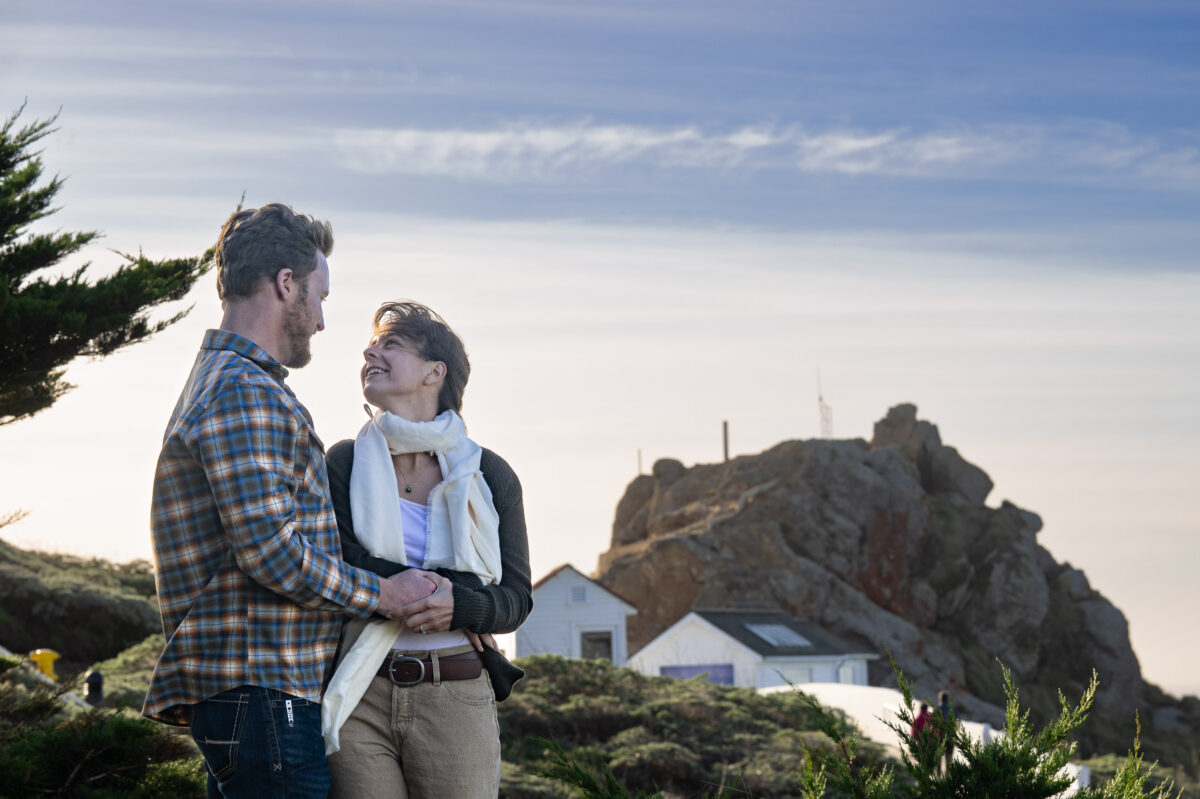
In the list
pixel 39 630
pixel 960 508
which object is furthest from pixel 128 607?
pixel 960 508

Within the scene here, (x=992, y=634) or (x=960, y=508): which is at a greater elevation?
(x=960, y=508)

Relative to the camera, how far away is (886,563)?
198ft

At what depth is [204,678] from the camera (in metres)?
3.25

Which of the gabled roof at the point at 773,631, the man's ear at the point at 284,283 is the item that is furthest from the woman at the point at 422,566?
the gabled roof at the point at 773,631

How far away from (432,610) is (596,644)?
35.3 meters

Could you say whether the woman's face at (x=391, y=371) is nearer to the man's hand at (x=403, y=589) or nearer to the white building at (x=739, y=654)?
the man's hand at (x=403, y=589)

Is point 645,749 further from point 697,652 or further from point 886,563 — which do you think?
point 886,563

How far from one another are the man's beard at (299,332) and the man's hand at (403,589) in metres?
0.63

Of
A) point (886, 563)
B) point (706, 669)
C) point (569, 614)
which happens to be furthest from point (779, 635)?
point (886, 563)

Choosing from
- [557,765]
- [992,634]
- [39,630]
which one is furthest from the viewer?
[992,634]

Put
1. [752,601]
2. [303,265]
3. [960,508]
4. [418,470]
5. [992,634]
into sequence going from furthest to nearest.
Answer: [960,508], [992,634], [752,601], [418,470], [303,265]

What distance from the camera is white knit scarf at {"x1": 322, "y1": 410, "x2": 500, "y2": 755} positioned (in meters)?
3.50

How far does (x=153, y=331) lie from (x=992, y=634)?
54.4m

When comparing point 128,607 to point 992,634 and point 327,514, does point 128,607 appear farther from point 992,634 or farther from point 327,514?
point 992,634
